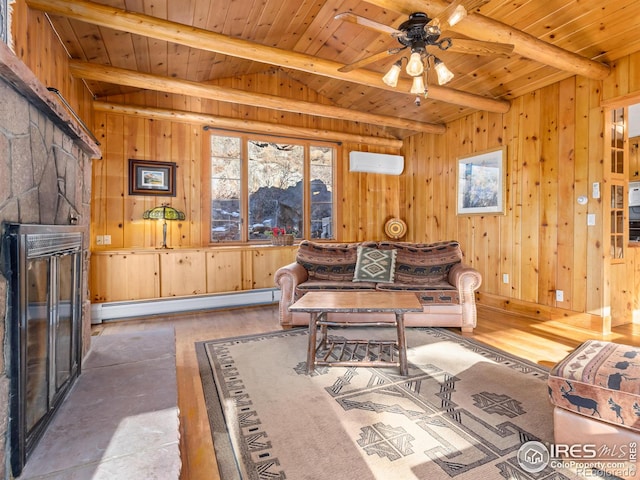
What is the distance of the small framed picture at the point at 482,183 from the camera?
4.45 metres

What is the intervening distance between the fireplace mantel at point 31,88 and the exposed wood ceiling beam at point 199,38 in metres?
1.24

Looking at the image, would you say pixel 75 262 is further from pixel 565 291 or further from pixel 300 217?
pixel 565 291

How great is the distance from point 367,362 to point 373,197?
387cm

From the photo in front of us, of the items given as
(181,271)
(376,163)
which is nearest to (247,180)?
(181,271)

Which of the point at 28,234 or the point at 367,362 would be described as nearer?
the point at 28,234

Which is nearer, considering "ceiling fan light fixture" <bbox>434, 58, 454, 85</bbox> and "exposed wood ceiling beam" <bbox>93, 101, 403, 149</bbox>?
"ceiling fan light fixture" <bbox>434, 58, 454, 85</bbox>

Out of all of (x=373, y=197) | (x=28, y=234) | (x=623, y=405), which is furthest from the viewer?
(x=373, y=197)

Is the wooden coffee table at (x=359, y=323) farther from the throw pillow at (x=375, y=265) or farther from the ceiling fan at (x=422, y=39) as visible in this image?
the ceiling fan at (x=422, y=39)

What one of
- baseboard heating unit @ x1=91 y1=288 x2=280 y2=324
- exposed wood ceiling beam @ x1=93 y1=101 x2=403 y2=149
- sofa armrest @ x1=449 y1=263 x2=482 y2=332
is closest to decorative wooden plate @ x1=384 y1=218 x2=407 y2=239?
exposed wood ceiling beam @ x1=93 y1=101 x2=403 y2=149

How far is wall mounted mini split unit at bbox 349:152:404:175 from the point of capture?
5.64 m

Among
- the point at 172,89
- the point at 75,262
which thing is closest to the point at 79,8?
the point at 172,89

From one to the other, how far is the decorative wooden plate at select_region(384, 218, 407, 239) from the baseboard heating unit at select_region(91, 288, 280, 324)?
7.60ft

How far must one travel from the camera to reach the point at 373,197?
5.93 meters

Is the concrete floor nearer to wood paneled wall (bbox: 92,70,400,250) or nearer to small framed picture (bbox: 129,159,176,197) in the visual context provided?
wood paneled wall (bbox: 92,70,400,250)
